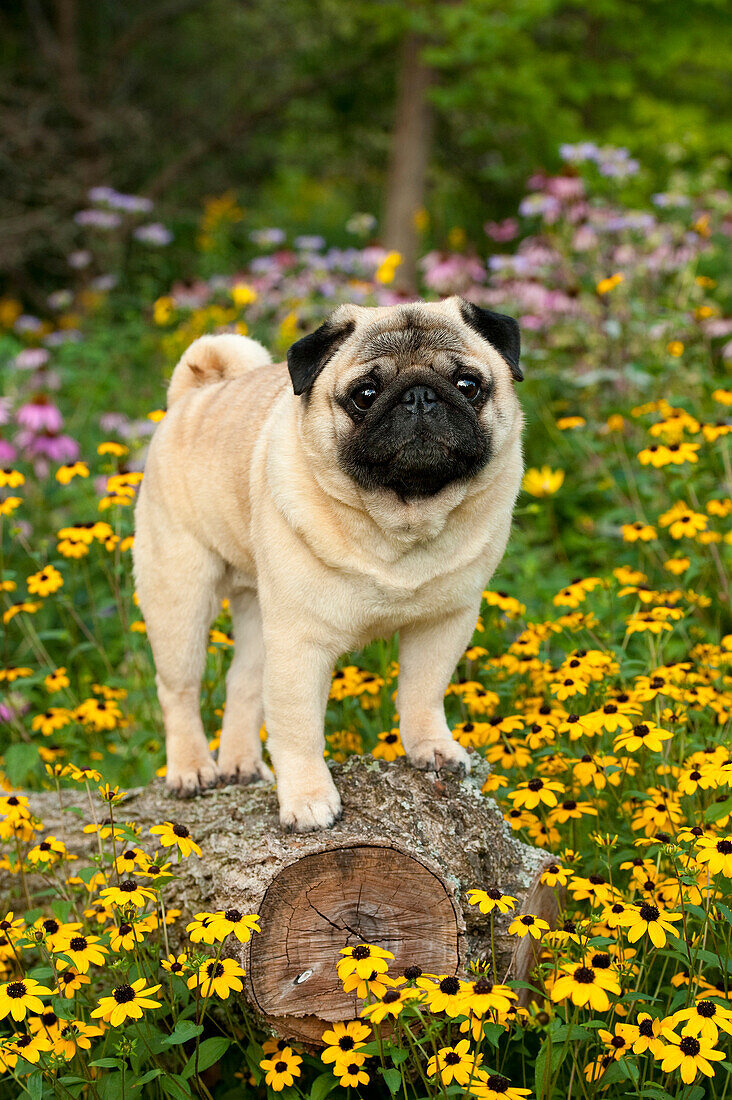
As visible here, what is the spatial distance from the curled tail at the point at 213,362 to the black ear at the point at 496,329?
119 cm

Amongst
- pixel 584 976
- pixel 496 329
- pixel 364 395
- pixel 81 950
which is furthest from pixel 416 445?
pixel 81 950

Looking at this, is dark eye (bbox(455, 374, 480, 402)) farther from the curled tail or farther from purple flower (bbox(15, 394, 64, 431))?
purple flower (bbox(15, 394, 64, 431))

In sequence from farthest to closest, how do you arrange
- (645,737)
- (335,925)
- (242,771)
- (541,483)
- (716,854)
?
(541,483), (242,771), (645,737), (335,925), (716,854)

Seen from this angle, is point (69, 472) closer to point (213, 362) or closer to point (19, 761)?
point (213, 362)

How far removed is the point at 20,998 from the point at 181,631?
163 cm

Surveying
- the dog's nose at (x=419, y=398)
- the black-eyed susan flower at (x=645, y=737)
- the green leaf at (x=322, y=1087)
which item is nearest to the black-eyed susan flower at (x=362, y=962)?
the green leaf at (x=322, y=1087)

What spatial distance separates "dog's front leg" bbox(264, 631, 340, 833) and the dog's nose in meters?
0.74

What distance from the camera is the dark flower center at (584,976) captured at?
89.3 inches

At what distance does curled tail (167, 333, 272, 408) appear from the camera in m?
4.33

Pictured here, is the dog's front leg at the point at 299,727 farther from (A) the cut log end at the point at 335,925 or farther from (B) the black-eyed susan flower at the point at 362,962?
(B) the black-eyed susan flower at the point at 362,962

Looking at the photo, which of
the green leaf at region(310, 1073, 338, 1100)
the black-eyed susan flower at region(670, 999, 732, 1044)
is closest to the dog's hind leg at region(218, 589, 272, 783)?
the green leaf at region(310, 1073, 338, 1100)

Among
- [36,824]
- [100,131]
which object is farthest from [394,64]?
[36,824]

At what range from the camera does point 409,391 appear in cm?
308

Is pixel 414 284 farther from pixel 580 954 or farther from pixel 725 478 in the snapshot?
pixel 580 954
